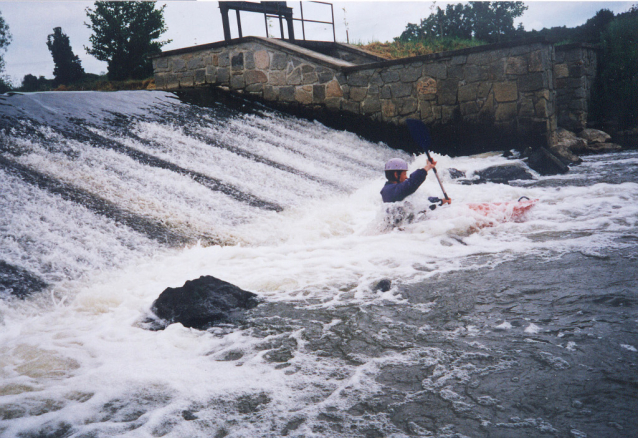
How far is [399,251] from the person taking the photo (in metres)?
4.27

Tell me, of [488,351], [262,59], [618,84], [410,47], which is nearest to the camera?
[488,351]

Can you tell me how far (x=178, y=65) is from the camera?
33.3ft

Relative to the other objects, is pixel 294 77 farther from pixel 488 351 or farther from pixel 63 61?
pixel 63 61

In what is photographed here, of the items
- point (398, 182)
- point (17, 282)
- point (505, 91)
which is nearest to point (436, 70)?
point (505, 91)

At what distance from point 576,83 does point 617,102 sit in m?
1.77

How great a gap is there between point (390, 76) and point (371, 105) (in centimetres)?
63

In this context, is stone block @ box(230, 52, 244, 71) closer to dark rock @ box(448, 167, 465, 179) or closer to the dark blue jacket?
A: dark rock @ box(448, 167, 465, 179)

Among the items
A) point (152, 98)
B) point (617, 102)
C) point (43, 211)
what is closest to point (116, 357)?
point (43, 211)

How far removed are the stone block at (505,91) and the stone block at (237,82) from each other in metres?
4.86

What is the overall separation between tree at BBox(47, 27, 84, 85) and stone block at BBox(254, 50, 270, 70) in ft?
53.1

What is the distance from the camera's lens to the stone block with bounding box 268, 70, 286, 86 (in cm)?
933

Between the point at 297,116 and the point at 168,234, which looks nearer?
the point at 168,234

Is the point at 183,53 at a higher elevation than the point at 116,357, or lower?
higher

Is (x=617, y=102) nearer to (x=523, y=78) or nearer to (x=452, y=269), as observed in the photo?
(x=523, y=78)
